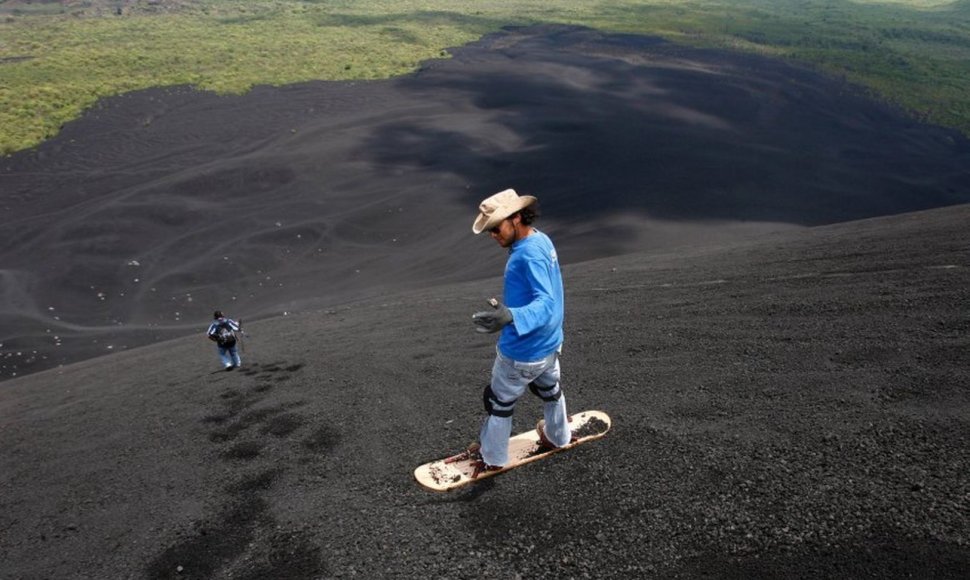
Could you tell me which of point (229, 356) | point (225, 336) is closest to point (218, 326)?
point (225, 336)

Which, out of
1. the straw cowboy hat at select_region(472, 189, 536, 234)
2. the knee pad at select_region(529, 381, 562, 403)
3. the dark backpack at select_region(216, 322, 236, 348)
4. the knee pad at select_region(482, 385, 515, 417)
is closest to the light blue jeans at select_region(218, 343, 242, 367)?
the dark backpack at select_region(216, 322, 236, 348)

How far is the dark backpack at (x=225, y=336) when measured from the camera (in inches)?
447

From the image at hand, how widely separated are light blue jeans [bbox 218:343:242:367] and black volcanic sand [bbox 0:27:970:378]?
19.4ft

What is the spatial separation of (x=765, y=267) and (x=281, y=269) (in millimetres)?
15416

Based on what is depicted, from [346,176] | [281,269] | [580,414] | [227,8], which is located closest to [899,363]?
[580,414]

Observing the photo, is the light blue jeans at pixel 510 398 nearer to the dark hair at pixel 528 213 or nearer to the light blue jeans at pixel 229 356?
the dark hair at pixel 528 213

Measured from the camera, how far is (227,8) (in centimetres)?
8662

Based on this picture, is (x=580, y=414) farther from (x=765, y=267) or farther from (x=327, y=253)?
(x=327, y=253)

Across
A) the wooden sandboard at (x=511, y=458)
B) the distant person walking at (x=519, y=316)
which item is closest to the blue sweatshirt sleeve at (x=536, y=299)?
the distant person walking at (x=519, y=316)

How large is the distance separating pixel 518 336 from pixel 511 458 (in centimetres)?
153

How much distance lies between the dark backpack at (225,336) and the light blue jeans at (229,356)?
0.13 metres

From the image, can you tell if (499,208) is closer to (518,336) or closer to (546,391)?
(518,336)

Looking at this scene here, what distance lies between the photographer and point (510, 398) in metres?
5.46

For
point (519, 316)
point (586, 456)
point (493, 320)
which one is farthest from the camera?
point (586, 456)
